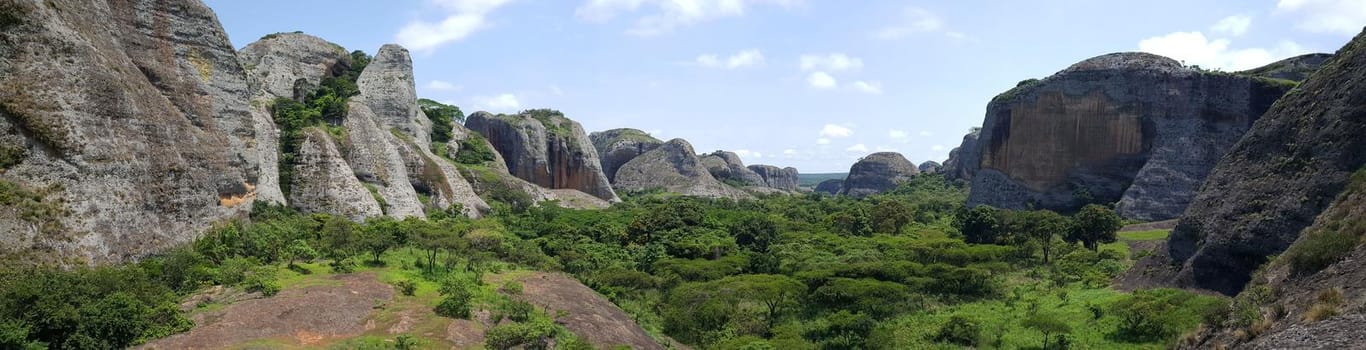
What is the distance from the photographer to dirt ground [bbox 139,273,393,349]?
1944 cm

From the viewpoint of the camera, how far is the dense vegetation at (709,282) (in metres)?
20.0

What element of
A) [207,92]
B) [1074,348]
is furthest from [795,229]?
[207,92]

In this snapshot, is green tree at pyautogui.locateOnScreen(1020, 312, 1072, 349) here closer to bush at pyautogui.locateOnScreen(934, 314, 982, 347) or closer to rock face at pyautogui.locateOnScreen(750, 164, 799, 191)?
bush at pyautogui.locateOnScreen(934, 314, 982, 347)

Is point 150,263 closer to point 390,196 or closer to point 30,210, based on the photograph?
point 30,210

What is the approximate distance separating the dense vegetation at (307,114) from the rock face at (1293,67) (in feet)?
244

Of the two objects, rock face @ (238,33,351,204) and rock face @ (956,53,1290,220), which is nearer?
rock face @ (238,33,351,204)

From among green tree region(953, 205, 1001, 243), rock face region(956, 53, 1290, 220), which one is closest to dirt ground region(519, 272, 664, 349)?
green tree region(953, 205, 1001, 243)

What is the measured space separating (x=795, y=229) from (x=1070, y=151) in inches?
1242

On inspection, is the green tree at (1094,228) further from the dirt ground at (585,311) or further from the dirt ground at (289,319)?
the dirt ground at (289,319)

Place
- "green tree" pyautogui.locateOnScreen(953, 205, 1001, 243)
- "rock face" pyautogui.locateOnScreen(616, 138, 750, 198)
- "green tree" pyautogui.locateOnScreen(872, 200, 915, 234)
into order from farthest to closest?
"rock face" pyautogui.locateOnScreen(616, 138, 750, 198) < "green tree" pyautogui.locateOnScreen(872, 200, 915, 234) < "green tree" pyautogui.locateOnScreen(953, 205, 1001, 243)

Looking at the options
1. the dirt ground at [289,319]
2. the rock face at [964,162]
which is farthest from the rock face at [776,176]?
the dirt ground at [289,319]

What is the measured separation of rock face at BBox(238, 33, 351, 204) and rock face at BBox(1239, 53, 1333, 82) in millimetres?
76677

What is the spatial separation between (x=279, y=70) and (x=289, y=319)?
40.9m

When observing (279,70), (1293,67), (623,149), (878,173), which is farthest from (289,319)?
(878,173)
